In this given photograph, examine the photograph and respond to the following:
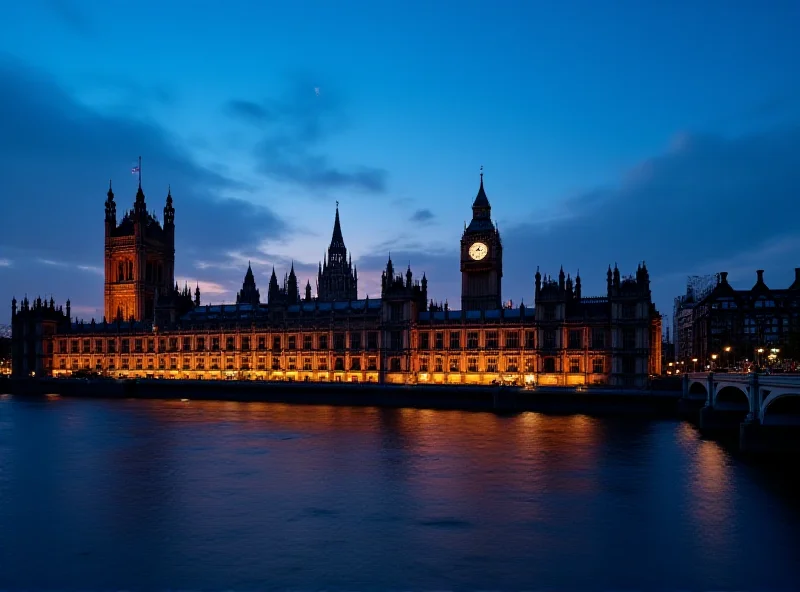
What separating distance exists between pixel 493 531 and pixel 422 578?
7.51 m

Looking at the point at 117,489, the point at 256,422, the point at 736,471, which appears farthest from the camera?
the point at 256,422

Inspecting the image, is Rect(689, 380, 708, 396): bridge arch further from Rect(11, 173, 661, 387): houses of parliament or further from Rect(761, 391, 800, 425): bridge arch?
Rect(761, 391, 800, 425): bridge arch

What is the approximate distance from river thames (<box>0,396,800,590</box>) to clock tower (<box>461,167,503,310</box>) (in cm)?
7330

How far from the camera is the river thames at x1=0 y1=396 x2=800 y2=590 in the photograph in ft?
94.6

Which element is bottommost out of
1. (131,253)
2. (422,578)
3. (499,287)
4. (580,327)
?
(422,578)

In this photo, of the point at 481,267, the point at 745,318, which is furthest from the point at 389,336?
the point at 745,318

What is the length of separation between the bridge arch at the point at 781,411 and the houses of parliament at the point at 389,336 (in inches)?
1893

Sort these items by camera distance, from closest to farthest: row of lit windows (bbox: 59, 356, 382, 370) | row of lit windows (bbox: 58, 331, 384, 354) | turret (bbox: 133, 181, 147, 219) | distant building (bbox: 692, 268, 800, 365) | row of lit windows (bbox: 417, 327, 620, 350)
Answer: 1. row of lit windows (bbox: 417, 327, 620, 350)
2. row of lit windows (bbox: 58, 331, 384, 354)
3. row of lit windows (bbox: 59, 356, 382, 370)
4. distant building (bbox: 692, 268, 800, 365)
5. turret (bbox: 133, 181, 147, 219)

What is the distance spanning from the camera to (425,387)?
107 meters

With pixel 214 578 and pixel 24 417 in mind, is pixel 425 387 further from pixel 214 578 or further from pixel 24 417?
pixel 214 578

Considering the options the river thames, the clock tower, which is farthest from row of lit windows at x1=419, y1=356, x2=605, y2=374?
the river thames

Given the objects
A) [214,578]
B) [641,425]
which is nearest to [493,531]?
[214,578]

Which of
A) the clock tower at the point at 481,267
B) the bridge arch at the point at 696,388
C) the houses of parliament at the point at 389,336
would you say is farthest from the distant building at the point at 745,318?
the bridge arch at the point at 696,388

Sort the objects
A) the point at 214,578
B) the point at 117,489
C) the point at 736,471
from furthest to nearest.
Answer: the point at 736,471, the point at 117,489, the point at 214,578
